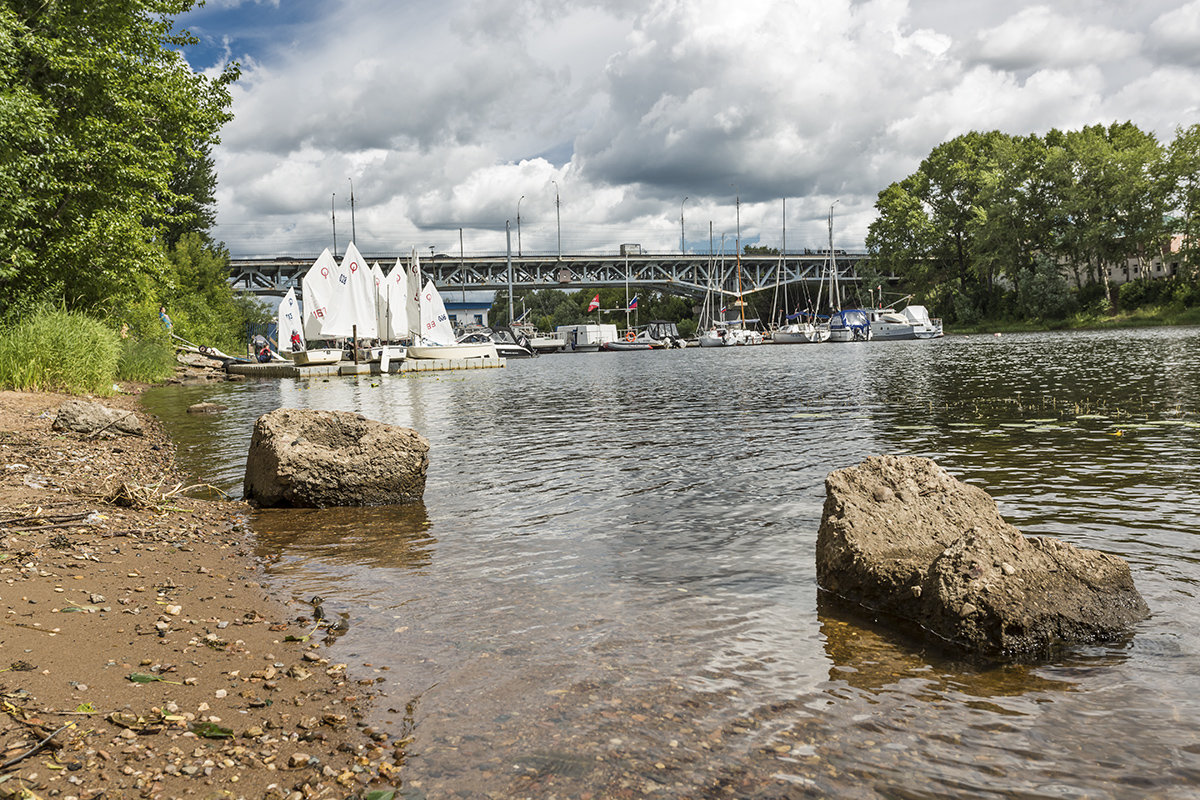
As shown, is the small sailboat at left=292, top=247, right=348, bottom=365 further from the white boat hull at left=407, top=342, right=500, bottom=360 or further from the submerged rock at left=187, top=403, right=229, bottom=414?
the submerged rock at left=187, top=403, right=229, bottom=414

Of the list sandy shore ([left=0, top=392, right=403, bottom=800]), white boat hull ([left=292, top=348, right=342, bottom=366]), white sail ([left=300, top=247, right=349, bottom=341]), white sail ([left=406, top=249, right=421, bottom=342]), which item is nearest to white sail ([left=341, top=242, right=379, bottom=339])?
white sail ([left=300, top=247, right=349, bottom=341])

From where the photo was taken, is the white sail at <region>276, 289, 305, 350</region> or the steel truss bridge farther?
the steel truss bridge

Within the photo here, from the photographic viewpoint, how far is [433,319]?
59.6 metres

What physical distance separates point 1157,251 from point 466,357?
225 feet

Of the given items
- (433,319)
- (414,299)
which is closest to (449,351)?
(433,319)

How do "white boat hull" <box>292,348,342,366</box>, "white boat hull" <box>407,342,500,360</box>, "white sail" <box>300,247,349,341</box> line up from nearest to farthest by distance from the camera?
1. "white boat hull" <box>292,348,342,366</box>
2. "white sail" <box>300,247,349,341</box>
3. "white boat hull" <box>407,342,500,360</box>

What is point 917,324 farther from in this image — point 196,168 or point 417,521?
point 417,521

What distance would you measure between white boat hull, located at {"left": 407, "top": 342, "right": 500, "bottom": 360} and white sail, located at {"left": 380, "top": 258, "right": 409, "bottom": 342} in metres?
1.50

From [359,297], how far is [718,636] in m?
52.8

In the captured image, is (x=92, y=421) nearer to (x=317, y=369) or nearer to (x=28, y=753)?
(x=28, y=753)

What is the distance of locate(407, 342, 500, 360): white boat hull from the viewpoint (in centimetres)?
5700

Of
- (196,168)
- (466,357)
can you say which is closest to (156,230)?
(466,357)

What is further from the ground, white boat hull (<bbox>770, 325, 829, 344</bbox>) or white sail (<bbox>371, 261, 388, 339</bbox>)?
white sail (<bbox>371, 261, 388, 339</bbox>)

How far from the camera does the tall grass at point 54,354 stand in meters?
19.2
